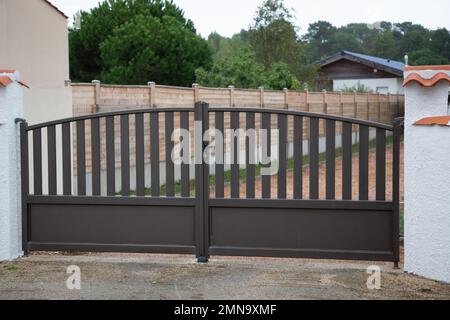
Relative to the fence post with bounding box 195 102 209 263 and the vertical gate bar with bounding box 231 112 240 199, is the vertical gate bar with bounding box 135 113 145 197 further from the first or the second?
the vertical gate bar with bounding box 231 112 240 199

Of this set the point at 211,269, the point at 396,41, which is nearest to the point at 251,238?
the point at 211,269

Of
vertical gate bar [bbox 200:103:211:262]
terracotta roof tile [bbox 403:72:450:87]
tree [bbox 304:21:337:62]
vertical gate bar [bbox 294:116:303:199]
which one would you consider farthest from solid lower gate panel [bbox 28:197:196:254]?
tree [bbox 304:21:337:62]

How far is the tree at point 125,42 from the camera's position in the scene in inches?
1154

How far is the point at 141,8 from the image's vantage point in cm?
3338

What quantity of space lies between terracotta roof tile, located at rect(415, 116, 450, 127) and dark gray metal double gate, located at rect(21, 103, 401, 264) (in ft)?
1.23

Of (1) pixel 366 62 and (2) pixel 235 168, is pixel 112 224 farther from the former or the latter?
(1) pixel 366 62

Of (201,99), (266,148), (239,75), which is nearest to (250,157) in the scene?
(266,148)

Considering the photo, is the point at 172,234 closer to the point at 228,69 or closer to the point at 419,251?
the point at 419,251

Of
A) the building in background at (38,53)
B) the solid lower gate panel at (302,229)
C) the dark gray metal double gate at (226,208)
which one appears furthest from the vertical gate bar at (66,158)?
the building in background at (38,53)

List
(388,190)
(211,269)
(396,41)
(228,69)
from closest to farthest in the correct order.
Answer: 1. (211,269)
2. (388,190)
3. (228,69)
4. (396,41)

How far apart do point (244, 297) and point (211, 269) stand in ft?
3.63

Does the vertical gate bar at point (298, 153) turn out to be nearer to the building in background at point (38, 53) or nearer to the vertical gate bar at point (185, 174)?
the vertical gate bar at point (185, 174)

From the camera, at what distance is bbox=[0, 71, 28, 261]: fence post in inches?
282

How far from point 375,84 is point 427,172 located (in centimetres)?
4501
